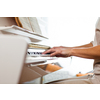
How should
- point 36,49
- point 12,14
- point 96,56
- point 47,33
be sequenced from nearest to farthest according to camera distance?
point 96,56 → point 36,49 → point 12,14 → point 47,33

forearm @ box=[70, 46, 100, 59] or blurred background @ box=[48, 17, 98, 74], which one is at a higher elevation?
blurred background @ box=[48, 17, 98, 74]

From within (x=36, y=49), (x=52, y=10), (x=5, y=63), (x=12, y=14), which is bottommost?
(x=5, y=63)

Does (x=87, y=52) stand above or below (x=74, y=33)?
below

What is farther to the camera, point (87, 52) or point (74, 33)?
point (74, 33)

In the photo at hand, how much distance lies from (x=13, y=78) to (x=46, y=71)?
0.34 m

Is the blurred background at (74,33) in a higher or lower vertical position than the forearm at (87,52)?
higher

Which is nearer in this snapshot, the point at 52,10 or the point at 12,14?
the point at 12,14

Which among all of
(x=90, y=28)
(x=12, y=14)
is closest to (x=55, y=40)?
(x=90, y=28)

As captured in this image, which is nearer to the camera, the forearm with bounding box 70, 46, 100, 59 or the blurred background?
the forearm with bounding box 70, 46, 100, 59

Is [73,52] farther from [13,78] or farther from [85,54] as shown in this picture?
[13,78]

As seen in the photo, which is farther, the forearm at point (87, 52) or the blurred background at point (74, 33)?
the blurred background at point (74, 33)

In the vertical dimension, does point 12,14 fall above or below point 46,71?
above
